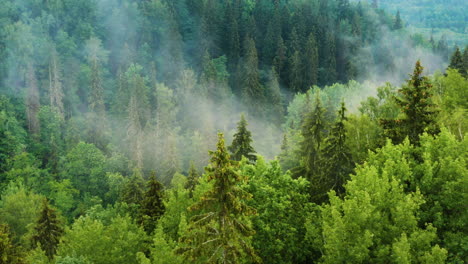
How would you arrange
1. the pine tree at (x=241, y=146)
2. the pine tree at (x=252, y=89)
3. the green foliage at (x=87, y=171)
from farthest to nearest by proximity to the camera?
the pine tree at (x=252, y=89), the green foliage at (x=87, y=171), the pine tree at (x=241, y=146)

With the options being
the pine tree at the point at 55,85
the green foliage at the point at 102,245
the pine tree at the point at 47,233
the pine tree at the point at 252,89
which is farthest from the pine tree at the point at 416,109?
the pine tree at the point at 55,85

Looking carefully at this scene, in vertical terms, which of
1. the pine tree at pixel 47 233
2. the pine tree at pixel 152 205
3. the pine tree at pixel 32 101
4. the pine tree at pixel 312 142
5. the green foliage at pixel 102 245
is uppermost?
the pine tree at pixel 312 142

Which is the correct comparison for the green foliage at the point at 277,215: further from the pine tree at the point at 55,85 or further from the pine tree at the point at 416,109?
the pine tree at the point at 55,85

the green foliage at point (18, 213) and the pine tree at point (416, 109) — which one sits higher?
the pine tree at point (416, 109)

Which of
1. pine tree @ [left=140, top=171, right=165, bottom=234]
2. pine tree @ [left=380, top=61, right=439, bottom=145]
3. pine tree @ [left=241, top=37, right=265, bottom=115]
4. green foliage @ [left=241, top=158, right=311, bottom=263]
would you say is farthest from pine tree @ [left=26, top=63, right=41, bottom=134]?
pine tree @ [left=380, top=61, right=439, bottom=145]

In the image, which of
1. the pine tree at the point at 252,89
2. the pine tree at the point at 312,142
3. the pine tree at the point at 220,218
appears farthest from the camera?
the pine tree at the point at 252,89

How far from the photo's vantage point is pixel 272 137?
95375 millimetres

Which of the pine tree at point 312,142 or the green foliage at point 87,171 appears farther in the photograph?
the green foliage at point 87,171

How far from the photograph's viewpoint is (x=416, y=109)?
102ft

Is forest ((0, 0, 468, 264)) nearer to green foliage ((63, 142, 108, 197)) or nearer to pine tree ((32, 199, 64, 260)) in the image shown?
pine tree ((32, 199, 64, 260))

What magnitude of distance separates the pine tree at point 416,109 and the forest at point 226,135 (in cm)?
12

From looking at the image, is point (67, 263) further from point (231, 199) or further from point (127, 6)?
point (127, 6)

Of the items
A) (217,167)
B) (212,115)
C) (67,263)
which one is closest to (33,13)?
(212,115)

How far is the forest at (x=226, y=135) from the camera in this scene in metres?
24.5
